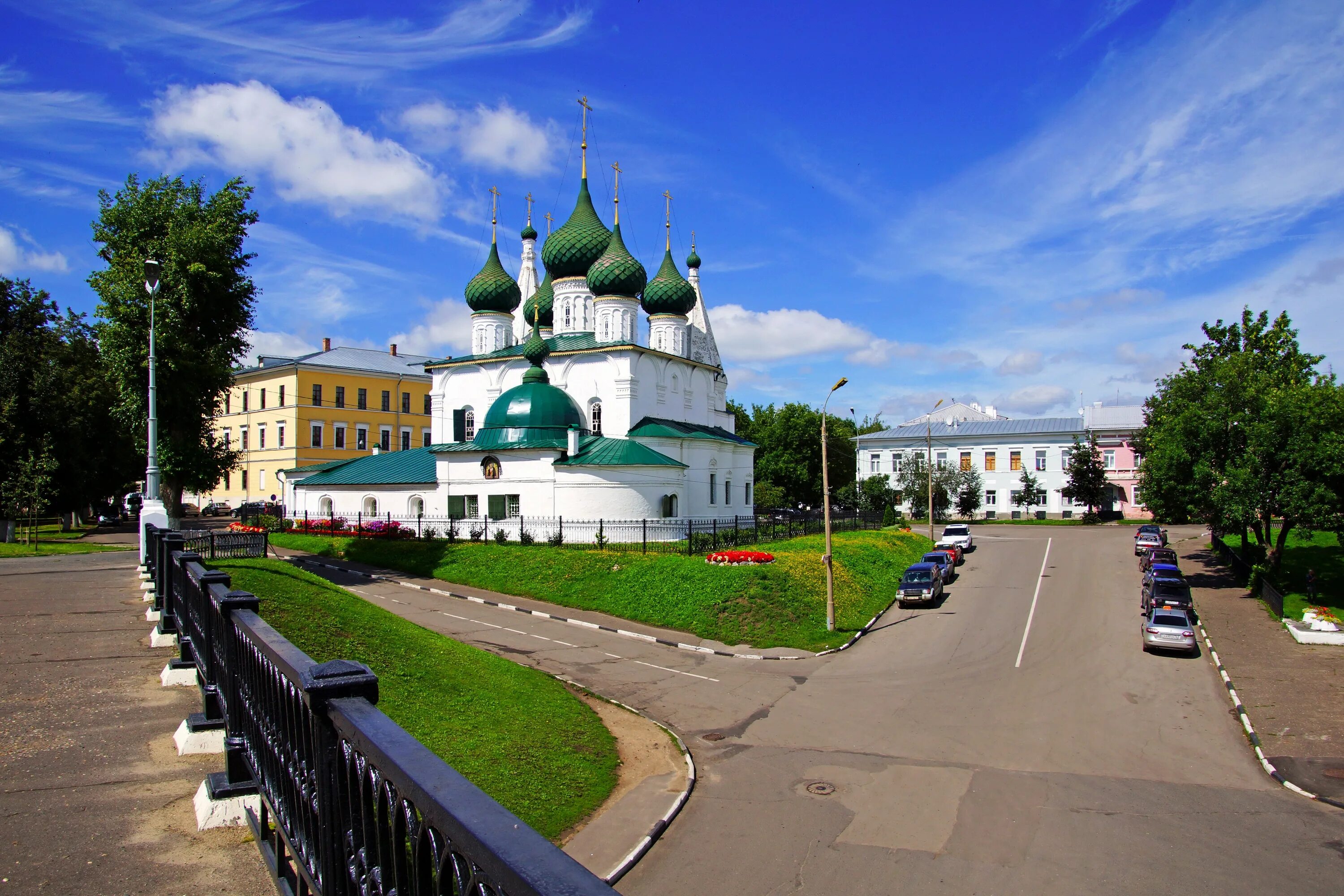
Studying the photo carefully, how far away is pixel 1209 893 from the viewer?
7.40m

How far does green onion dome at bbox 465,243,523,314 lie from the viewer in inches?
1571

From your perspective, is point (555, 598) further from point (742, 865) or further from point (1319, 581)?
point (1319, 581)

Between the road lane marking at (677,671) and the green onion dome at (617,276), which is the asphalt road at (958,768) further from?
the green onion dome at (617,276)

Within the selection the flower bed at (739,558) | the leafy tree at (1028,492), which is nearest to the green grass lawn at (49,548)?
the flower bed at (739,558)

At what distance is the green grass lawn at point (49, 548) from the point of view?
21953 mm

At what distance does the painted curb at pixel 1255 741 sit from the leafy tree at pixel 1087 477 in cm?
3502

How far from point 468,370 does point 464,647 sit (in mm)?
26168

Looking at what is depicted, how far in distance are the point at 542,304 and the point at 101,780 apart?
1535 inches

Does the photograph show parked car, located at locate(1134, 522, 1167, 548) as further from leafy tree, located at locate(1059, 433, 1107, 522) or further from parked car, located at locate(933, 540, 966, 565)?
leafy tree, located at locate(1059, 433, 1107, 522)

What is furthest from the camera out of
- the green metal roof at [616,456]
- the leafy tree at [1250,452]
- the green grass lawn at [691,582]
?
the green metal roof at [616,456]

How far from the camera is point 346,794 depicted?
246 cm

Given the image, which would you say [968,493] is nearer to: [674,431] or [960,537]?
[960,537]

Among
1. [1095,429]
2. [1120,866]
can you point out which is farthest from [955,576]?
[1095,429]

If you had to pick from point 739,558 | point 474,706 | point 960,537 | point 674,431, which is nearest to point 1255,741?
point 474,706
